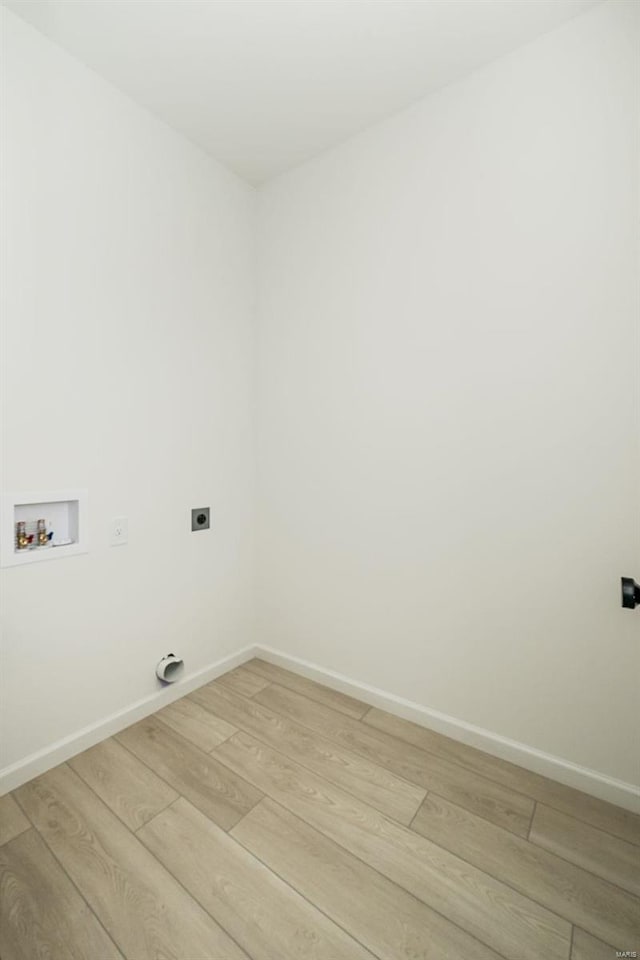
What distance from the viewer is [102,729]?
1.80 m

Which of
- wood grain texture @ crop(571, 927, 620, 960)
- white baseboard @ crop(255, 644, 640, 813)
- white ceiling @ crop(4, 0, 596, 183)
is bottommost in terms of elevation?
A: wood grain texture @ crop(571, 927, 620, 960)

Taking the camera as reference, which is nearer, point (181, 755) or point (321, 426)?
point (181, 755)

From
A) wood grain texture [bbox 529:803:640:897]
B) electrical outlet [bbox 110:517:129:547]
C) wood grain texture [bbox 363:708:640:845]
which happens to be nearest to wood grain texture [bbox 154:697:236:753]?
wood grain texture [bbox 363:708:640:845]

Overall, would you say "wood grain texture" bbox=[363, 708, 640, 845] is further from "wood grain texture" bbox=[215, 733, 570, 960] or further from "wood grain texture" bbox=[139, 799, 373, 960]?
"wood grain texture" bbox=[139, 799, 373, 960]

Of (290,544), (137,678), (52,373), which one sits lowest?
(137,678)

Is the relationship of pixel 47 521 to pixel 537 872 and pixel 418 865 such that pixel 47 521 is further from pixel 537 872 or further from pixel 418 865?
pixel 537 872

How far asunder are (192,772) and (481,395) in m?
1.92

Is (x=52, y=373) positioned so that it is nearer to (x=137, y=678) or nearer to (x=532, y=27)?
(x=137, y=678)

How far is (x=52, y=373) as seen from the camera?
1.61 metres

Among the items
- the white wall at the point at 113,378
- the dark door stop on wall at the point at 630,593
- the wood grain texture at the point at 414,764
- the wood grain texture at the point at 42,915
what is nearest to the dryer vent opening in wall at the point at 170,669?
the white wall at the point at 113,378

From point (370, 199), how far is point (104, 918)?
2.82m

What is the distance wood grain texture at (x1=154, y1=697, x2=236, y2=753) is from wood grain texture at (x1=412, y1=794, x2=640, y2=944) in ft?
2.91

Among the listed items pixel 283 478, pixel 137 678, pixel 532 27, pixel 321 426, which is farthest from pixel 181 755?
pixel 532 27

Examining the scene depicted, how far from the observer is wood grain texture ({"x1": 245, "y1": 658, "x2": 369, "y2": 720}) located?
81.0 inches
